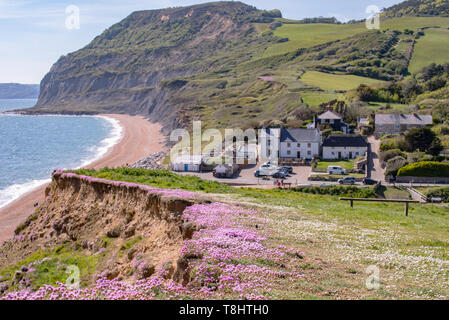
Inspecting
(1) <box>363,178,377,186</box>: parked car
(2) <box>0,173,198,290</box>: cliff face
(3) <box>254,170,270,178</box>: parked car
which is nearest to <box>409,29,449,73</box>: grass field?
(1) <box>363,178,377,186</box>: parked car

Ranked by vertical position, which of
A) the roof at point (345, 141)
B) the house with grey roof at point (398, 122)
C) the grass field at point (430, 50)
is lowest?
the roof at point (345, 141)

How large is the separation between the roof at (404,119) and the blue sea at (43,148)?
55349 millimetres

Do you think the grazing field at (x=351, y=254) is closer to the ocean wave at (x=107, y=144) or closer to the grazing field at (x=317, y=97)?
the ocean wave at (x=107, y=144)

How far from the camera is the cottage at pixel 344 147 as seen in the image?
61469 millimetres

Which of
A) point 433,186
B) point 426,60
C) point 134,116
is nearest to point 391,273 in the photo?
point 433,186

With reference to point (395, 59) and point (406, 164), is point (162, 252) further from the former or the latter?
point (395, 59)

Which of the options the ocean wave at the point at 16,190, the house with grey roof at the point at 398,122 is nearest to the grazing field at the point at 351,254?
the ocean wave at the point at 16,190

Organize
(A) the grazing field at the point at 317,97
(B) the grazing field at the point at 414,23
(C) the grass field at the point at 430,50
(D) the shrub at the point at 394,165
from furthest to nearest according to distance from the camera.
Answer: (B) the grazing field at the point at 414,23 < (C) the grass field at the point at 430,50 < (A) the grazing field at the point at 317,97 < (D) the shrub at the point at 394,165

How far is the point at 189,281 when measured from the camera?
40.1 ft

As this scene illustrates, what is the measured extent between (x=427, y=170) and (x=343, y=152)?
1435 centimetres

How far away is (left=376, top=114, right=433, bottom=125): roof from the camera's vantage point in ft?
236

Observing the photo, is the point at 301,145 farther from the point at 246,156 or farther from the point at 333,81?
the point at 333,81

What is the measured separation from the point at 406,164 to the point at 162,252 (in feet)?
143
